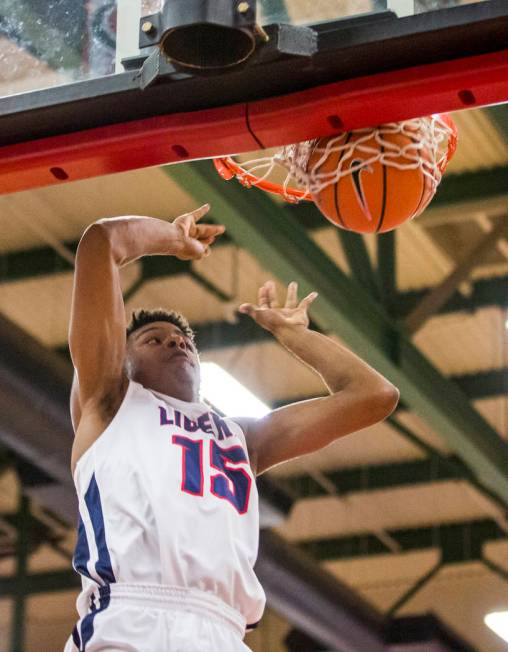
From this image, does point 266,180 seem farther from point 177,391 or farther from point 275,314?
point 177,391

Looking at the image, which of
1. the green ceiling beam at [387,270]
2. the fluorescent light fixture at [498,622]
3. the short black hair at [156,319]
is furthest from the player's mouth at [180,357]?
the fluorescent light fixture at [498,622]

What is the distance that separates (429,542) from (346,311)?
24.6 feet

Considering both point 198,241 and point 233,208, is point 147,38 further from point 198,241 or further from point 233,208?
point 233,208

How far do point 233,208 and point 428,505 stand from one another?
8065 mm

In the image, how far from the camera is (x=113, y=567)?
13.0ft

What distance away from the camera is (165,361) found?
4.57m

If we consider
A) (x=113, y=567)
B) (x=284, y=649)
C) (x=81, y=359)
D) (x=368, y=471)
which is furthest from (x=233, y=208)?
(x=284, y=649)

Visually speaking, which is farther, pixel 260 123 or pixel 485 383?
pixel 485 383

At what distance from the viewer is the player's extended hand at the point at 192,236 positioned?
4707mm

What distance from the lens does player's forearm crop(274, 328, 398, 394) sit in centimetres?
468

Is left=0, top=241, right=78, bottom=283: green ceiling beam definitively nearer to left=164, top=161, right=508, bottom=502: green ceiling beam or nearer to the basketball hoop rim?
left=164, top=161, right=508, bottom=502: green ceiling beam

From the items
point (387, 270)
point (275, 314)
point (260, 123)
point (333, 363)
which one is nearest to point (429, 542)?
point (387, 270)

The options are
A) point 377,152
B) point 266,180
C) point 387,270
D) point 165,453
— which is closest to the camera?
point 165,453

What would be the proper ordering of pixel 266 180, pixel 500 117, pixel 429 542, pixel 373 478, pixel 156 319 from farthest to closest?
pixel 429 542 < pixel 373 478 < pixel 500 117 < pixel 266 180 < pixel 156 319
